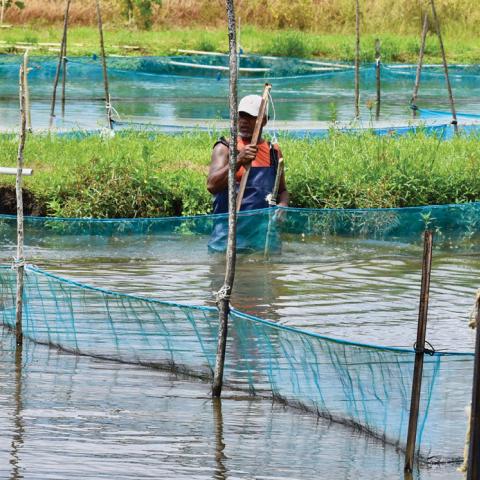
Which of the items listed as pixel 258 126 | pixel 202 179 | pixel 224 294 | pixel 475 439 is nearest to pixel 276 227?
pixel 258 126

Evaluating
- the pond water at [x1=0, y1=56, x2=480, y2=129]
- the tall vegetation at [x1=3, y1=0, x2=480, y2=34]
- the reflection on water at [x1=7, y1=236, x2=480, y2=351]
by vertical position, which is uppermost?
the tall vegetation at [x1=3, y1=0, x2=480, y2=34]

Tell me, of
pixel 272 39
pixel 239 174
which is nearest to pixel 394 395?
pixel 239 174

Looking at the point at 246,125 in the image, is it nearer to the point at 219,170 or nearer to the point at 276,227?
the point at 219,170

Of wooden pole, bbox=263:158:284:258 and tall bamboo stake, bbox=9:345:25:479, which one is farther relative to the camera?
wooden pole, bbox=263:158:284:258

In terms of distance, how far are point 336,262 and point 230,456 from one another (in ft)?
13.3

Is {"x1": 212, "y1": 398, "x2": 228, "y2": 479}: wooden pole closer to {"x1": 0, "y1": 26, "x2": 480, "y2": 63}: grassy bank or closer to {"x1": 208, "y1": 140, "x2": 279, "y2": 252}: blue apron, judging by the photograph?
{"x1": 208, "y1": 140, "x2": 279, "y2": 252}: blue apron

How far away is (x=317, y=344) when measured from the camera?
16.0 feet

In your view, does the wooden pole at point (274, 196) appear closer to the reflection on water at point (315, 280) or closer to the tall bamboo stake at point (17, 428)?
the reflection on water at point (315, 280)

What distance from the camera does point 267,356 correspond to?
18.0 feet

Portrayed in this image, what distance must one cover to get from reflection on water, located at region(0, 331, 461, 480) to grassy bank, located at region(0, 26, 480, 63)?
21042 millimetres

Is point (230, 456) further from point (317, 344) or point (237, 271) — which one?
point (237, 271)

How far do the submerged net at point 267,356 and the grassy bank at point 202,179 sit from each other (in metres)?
2.79

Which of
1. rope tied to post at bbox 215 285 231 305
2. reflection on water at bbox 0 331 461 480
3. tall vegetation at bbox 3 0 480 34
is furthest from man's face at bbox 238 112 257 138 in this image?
tall vegetation at bbox 3 0 480 34

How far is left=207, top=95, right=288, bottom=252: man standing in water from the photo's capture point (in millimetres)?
6914
